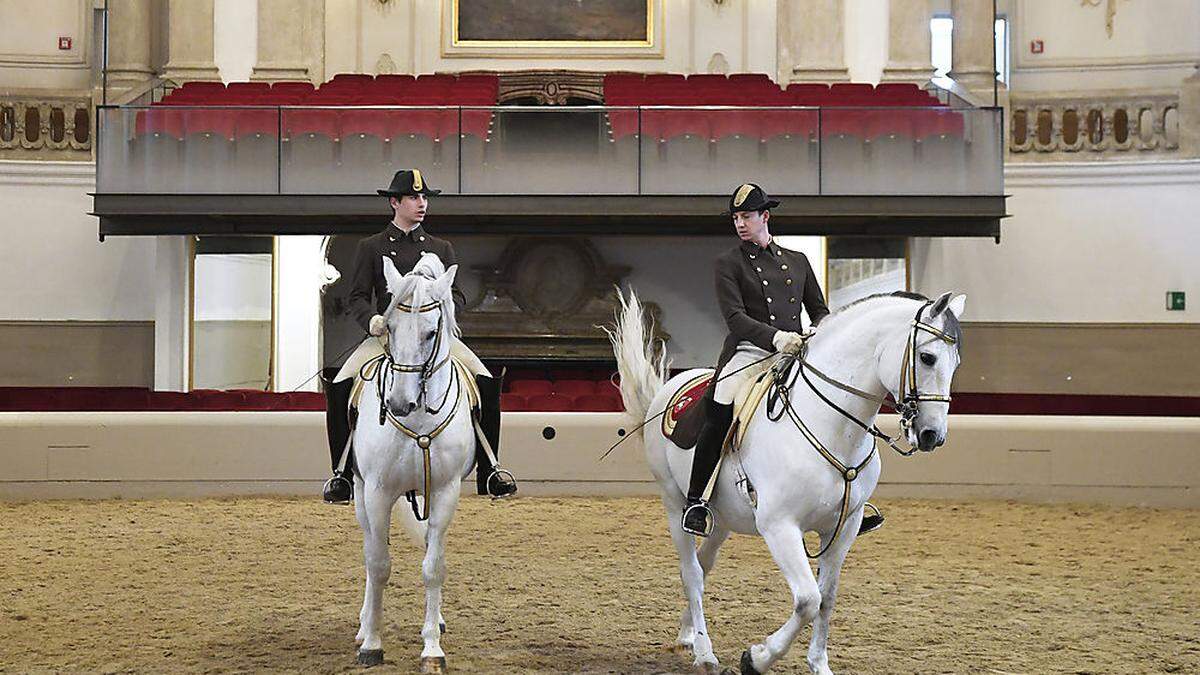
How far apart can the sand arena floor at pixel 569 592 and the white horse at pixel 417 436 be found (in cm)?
33

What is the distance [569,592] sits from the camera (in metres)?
7.47

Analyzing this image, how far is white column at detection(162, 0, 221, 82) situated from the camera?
17125 mm

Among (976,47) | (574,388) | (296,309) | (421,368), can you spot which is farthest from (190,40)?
(421,368)

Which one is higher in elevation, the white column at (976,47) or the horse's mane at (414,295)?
the white column at (976,47)

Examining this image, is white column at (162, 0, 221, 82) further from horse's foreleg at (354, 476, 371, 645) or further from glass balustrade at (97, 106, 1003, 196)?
horse's foreleg at (354, 476, 371, 645)

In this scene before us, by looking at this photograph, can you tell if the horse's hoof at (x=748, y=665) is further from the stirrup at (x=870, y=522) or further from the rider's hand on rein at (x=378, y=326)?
the rider's hand on rein at (x=378, y=326)

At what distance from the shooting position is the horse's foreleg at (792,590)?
190 inches

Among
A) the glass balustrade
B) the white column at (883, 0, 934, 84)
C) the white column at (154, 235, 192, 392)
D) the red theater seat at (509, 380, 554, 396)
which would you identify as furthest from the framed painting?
the red theater seat at (509, 380, 554, 396)

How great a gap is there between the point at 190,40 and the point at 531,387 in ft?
22.5

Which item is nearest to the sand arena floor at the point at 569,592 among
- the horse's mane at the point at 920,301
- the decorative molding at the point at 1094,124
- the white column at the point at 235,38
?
the horse's mane at the point at 920,301

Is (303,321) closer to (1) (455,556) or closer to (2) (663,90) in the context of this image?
(2) (663,90)

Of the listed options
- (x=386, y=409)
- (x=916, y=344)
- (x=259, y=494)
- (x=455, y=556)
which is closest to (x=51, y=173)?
(x=259, y=494)

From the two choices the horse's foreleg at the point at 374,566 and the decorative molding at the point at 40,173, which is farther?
the decorative molding at the point at 40,173

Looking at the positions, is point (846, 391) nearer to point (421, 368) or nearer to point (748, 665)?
point (748, 665)
